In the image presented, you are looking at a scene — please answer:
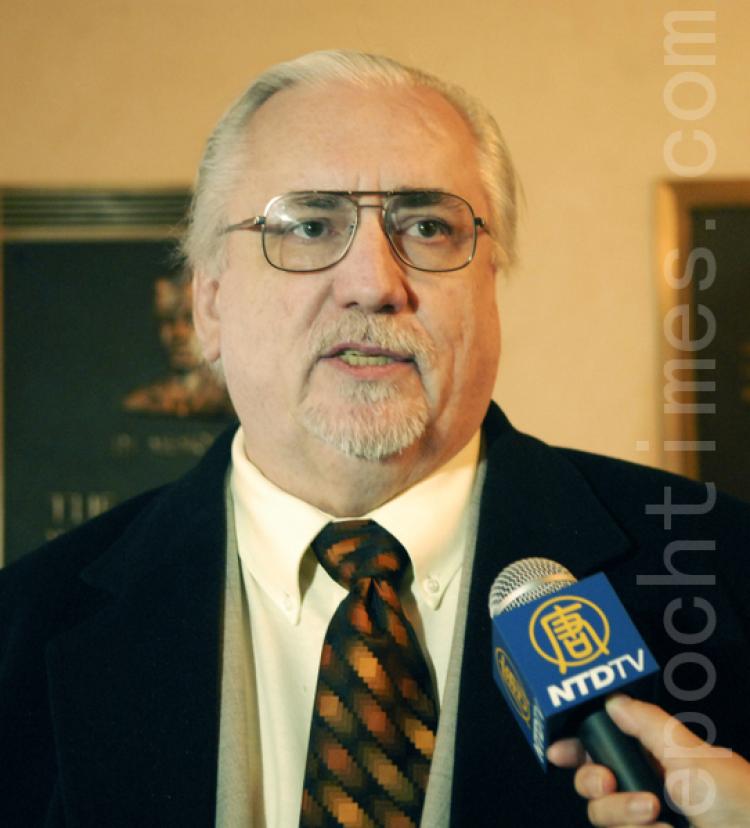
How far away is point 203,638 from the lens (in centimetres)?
115

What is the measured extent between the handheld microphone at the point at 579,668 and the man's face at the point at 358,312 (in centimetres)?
41

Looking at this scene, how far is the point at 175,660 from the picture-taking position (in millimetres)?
1139

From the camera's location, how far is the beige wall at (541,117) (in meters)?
1.85

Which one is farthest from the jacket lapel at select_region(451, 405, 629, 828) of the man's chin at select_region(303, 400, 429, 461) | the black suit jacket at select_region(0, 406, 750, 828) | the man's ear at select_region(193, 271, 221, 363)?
the man's ear at select_region(193, 271, 221, 363)

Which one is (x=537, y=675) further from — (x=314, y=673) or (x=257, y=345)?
(x=257, y=345)

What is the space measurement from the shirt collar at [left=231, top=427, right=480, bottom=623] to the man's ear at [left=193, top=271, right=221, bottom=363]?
0.19 metres

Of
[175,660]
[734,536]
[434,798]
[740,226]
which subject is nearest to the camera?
[434,798]

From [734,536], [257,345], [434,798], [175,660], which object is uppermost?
[257,345]

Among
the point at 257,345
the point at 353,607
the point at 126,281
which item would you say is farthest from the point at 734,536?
the point at 126,281

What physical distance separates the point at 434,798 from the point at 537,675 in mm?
370

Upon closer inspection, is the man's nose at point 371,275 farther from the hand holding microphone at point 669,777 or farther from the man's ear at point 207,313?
the hand holding microphone at point 669,777

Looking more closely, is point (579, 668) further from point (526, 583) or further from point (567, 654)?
point (526, 583)

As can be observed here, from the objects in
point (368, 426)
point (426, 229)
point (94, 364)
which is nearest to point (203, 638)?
point (368, 426)

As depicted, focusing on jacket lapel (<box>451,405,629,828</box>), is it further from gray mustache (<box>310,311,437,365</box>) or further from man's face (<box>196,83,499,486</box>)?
gray mustache (<box>310,311,437,365</box>)
